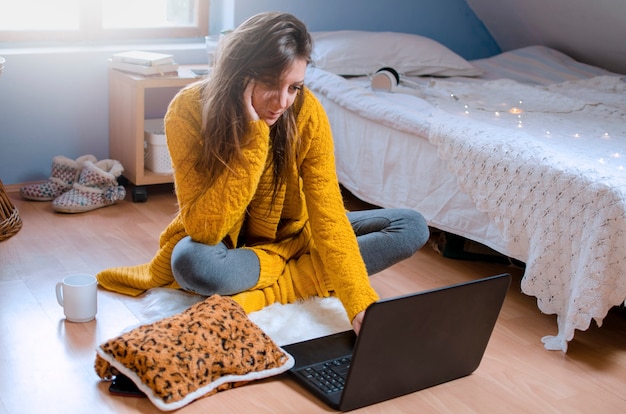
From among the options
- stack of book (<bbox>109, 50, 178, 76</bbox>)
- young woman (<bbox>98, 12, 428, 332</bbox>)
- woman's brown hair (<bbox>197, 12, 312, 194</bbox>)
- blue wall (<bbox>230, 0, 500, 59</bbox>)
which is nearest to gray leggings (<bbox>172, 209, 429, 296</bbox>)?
young woman (<bbox>98, 12, 428, 332</bbox>)

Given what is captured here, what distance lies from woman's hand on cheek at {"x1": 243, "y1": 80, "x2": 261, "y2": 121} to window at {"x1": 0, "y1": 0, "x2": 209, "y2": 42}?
1.57 metres

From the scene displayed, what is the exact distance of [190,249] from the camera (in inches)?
73.0

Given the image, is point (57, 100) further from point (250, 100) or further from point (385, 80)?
point (250, 100)

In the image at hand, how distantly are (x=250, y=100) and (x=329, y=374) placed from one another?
611 millimetres

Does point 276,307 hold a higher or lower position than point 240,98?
lower

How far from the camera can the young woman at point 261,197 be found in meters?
1.73

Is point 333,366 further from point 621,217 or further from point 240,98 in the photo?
point 621,217

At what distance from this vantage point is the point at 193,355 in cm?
162

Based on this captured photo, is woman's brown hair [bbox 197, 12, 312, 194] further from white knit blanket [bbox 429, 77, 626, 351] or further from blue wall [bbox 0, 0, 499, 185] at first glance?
blue wall [bbox 0, 0, 499, 185]

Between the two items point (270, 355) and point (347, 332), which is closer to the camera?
point (270, 355)

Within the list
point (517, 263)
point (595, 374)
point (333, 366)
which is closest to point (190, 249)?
point (333, 366)

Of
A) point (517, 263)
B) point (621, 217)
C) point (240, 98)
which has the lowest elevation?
point (517, 263)

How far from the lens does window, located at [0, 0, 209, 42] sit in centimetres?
301

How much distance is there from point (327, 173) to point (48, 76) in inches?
56.6
